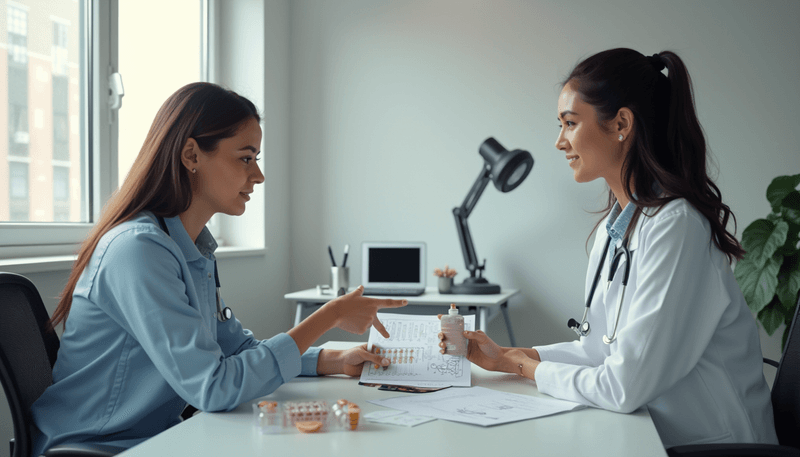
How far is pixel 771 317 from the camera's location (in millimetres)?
2596

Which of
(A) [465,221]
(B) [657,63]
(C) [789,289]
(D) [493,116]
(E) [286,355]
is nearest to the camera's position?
(E) [286,355]

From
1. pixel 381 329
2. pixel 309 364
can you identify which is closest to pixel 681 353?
pixel 381 329

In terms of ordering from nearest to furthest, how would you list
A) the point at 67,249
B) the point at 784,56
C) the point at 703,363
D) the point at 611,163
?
1. the point at 703,363
2. the point at 611,163
3. the point at 67,249
4. the point at 784,56

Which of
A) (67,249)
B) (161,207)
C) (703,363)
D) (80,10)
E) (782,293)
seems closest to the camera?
(703,363)

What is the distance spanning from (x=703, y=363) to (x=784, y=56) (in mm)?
2596

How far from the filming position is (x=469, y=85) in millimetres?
3375

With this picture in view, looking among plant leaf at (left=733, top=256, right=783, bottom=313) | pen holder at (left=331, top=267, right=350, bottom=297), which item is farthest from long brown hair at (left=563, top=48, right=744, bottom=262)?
pen holder at (left=331, top=267, right=350, bottom=297)

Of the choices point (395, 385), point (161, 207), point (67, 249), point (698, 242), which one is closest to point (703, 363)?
point (698, 242)

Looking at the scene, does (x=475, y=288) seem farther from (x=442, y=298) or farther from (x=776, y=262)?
(x=776, y=262)

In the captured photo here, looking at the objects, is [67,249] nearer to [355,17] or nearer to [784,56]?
[355,17]

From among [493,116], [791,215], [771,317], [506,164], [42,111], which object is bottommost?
[771,317]

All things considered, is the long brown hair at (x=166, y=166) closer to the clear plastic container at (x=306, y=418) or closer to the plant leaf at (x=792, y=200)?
the clear plastic container at (x=306, y=418)

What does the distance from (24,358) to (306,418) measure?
55cm

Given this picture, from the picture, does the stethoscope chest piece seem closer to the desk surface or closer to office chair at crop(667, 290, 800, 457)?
office chair at crop(667, 290, 800, 457)
